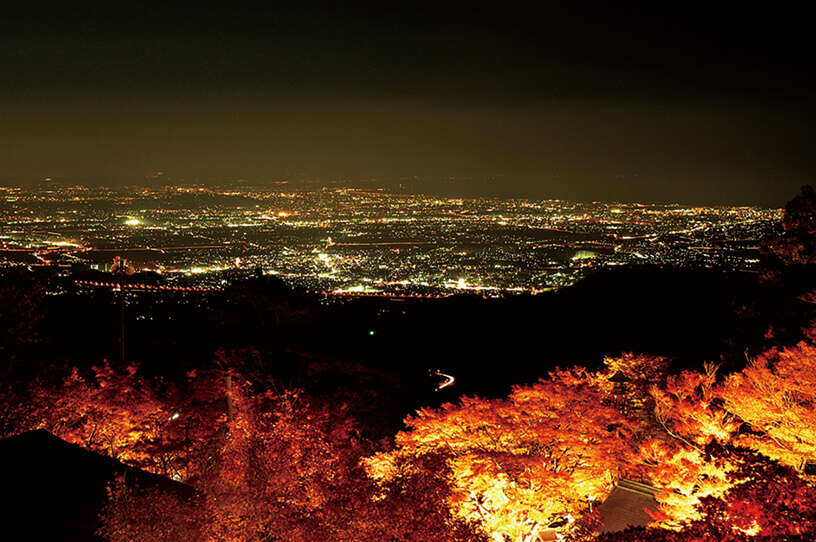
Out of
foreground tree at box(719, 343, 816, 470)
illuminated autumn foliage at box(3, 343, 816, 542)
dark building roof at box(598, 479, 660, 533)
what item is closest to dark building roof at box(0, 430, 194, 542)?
illuminated autumn foliage at box(3, 343, 816, 542)

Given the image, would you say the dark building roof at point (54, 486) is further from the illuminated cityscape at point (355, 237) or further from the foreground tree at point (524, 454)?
the illuminated cityscape at point (355, 237)

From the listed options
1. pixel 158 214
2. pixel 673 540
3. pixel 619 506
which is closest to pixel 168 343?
pixel 619 506

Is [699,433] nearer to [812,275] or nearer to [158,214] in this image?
[812,275]

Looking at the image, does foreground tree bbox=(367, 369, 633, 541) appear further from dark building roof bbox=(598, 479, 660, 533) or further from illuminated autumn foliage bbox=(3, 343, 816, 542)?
dark building roof bbox=(598, 479, 660, 533)

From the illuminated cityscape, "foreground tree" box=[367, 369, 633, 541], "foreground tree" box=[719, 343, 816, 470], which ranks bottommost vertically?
the illuminated cityscape

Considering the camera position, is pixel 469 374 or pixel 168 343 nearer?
pixel 168 343

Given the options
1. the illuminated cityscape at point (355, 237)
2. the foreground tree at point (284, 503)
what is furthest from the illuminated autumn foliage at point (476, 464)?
the illuminated cityscape at point (355, 237)

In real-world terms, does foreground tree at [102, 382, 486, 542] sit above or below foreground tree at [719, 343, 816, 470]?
below

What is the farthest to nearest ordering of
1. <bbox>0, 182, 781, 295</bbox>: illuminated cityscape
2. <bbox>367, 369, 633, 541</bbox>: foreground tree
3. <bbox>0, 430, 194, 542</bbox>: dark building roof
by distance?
<bbox>0, 182, 781, 295</bbox>: illuminated cityscape
<bbox>367, 369, 633, 541</bbox>: foreground tree
<bbox>0, 430, 194, 542</bbox>: dark building roof
